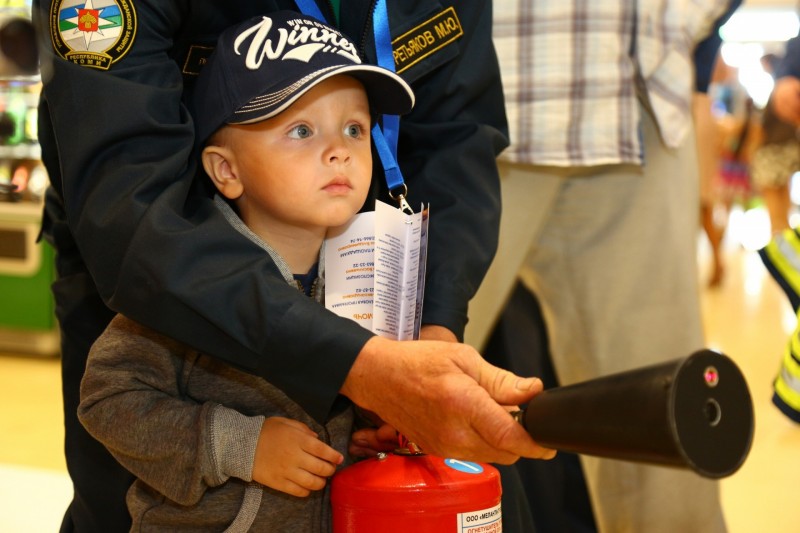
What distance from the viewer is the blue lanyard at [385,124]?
1374 millimetres

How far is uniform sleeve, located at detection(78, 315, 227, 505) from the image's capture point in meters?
1.18

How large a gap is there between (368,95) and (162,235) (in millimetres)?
380

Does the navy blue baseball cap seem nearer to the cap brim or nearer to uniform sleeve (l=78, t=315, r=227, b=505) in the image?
the cap brim

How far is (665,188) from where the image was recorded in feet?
7.03

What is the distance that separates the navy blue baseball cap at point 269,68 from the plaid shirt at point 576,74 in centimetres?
81

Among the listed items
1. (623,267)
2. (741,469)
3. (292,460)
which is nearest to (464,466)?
(292,460)

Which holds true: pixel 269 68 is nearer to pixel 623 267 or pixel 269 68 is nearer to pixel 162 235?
pixel 162 235

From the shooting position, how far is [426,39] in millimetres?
1492

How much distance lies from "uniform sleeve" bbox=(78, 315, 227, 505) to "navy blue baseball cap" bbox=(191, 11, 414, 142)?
0.29 m

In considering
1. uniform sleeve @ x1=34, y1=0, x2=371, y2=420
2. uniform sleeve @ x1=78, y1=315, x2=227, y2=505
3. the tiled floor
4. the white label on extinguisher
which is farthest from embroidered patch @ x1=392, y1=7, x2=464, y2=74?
the tiled floor

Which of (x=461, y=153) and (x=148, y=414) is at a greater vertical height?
(x=461, y=153)

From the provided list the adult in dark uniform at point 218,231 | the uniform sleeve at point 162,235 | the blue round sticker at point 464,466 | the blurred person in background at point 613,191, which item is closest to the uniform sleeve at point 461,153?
the adult in dark uniform at point 218,231

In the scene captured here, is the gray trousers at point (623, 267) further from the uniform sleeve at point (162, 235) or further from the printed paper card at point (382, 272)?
the uniform sleeve at point (162, 235)

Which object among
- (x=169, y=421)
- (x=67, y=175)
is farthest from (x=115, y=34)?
(x=169, y=421)
